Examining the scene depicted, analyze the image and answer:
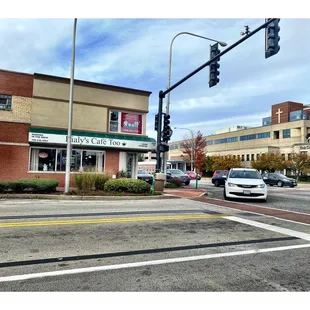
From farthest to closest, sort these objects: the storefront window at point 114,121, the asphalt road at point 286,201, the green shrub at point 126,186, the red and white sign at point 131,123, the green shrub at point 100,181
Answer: the red and white sign at point 131,123
the storefront window at point 114,121
the green shrub at point 100,181
the green shrub at point 126,186
the asphalt road at point 286,201

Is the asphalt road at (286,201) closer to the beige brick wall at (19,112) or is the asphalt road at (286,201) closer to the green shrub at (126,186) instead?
the green shrub at (126,186)

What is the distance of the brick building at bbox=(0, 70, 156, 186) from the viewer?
57.9 ft

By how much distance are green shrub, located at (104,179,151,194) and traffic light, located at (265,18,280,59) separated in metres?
8.44

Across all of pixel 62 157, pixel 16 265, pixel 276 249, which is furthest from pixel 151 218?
pixel 62 157

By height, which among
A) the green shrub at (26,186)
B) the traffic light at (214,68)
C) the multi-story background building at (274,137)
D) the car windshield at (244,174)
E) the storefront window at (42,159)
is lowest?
the green shrub at (26,186)

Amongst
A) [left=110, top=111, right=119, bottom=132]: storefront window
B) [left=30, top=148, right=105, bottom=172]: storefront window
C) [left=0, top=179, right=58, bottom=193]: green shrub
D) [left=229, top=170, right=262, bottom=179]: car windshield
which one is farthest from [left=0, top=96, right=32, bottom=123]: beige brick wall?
[left=229, top=170, right=262, bottom=179]: car windshield

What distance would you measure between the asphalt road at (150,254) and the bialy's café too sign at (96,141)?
1027 centimetres

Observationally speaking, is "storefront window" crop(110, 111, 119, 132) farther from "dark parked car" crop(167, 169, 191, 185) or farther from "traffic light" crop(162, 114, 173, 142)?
"dark parked car" crop(167, 169, 191, 185)

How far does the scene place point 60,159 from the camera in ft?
62.3

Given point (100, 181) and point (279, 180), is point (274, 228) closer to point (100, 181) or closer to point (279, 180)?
point (100, 181)

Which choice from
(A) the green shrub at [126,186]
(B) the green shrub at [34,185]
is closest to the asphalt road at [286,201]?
(A) the green shrub at [126,186]

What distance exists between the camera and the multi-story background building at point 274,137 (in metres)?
67.3

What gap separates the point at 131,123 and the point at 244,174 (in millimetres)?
9868
